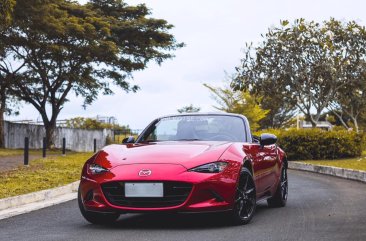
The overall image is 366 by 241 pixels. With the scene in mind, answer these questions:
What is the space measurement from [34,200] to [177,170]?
15.4 ft

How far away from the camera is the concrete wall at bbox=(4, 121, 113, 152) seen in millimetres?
41438

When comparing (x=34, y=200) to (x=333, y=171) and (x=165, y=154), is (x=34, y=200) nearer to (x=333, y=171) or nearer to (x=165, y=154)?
(x=165, y=154)

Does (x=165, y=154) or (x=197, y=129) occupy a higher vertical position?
(x=197, y=129)

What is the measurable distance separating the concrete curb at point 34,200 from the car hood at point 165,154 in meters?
2.10

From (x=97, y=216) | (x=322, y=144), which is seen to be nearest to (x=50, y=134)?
(x=322, y=144)

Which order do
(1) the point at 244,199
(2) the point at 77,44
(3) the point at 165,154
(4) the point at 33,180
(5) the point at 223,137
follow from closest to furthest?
1. (3) the point at 165,154
2. (1) the point at 244,199
3. (5) the point at 223,137
4. (4) the point at 33,180
5. (2) the point at 77,44

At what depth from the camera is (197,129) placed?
877 centimetres

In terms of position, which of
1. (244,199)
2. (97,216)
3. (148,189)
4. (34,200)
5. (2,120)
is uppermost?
(2,120)

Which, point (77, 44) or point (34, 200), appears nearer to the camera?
point (34, 200)

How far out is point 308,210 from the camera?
30.7ft

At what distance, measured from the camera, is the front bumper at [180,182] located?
7.20 m

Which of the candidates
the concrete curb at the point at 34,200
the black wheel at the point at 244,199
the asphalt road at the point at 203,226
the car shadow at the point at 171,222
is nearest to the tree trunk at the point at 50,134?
the concrete curb at the point at 34,200

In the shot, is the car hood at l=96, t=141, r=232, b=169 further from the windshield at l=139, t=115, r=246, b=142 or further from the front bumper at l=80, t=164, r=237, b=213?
the windshield at l=139, t=115, r=246, b=142

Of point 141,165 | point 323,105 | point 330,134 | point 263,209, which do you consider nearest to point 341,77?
point 323,105
